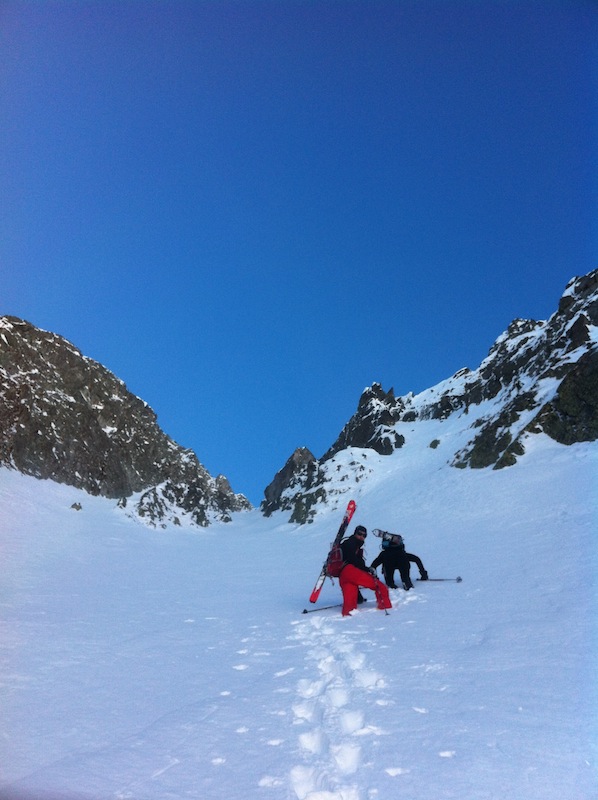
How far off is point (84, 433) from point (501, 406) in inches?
1581

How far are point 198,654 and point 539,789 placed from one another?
5.21m

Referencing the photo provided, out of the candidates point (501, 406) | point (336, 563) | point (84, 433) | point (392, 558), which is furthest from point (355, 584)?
point (84, 433)

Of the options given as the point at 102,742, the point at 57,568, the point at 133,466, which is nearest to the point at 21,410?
Answer: the point at 133,466

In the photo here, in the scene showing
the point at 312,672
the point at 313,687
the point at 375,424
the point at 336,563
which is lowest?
the point at 313,687

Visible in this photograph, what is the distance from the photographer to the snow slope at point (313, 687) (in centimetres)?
355

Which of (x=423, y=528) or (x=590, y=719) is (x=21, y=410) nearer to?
(x=423, y=528)

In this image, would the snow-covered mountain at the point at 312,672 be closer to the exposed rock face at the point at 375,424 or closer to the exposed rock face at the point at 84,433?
the exposed rock face at the point at 84,433

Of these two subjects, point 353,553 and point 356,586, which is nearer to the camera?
point 356,586

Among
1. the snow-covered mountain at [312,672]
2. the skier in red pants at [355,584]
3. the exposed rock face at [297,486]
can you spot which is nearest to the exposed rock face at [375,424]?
the exposed rock face at [297,486]

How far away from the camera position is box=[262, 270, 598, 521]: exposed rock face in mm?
28953

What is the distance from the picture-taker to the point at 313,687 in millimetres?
5438

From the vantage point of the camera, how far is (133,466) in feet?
173

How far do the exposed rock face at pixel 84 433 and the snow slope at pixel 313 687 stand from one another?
1232 inches

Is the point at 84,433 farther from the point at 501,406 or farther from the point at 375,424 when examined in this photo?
the point at 501,406
